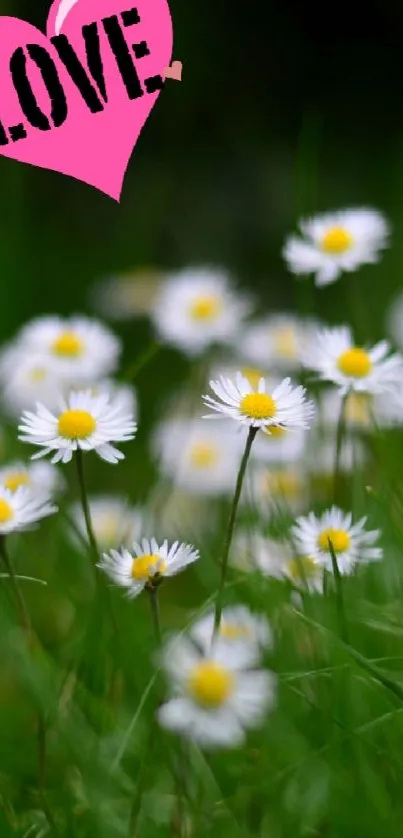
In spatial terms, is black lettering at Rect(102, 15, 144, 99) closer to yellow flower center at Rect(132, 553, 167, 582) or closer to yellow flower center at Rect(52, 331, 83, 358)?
yellow flower center at Rect(52, 331, 83, 358)

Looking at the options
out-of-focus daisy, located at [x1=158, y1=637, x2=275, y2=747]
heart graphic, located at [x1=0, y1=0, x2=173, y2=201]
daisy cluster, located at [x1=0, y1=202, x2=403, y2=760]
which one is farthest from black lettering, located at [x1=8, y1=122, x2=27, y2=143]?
out-of-focus daisy, located at [x1=158, y1=637, x2=275, y2=747]

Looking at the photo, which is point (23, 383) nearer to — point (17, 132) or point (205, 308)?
point (205, 308)

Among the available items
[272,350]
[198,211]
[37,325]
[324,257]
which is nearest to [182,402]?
[272,350]

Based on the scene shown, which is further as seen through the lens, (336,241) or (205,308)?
(205,308)

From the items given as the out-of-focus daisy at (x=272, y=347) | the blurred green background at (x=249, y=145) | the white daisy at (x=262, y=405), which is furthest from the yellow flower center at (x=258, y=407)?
the blurred green background at (x=249, y=145)

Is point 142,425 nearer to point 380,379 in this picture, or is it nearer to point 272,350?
point 272,350

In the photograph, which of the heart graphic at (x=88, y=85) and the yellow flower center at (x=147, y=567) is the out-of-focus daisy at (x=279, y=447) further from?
the yellow flower center at (x=147, y=567)

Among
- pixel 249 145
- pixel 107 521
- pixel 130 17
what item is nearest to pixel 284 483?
pixel 107 521
